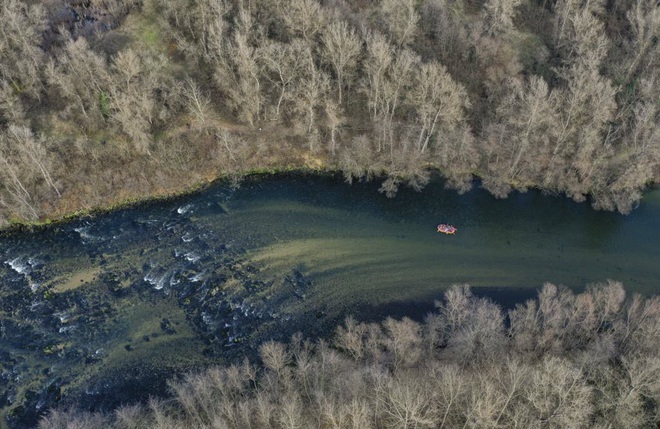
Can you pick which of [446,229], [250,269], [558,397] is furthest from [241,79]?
[558,397]

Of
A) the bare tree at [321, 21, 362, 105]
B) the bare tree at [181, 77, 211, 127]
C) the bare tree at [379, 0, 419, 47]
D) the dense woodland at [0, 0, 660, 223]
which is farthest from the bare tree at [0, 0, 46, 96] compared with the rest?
the bare tree at [379, 0, 419, 47]

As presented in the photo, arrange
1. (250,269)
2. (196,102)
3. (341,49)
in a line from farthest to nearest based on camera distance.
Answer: (196,102), (341,49), (250,269)

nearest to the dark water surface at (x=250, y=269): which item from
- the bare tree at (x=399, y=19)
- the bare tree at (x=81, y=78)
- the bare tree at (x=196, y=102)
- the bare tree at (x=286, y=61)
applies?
the bare tree at (x=196, y=102)

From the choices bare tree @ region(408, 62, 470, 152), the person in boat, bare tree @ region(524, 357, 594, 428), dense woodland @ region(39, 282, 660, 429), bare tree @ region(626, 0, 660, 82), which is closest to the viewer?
bare tree @ region(524, 357, 594, 428)

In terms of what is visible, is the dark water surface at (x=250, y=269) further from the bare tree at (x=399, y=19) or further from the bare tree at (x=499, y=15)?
the bare tree at (x=499, y=15)

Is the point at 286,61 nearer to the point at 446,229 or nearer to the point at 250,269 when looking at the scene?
the point at 250,269

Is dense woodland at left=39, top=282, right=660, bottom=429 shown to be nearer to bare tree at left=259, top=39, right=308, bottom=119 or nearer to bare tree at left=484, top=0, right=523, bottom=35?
bare tree at left=259, top=39, right=308, bottom=119
